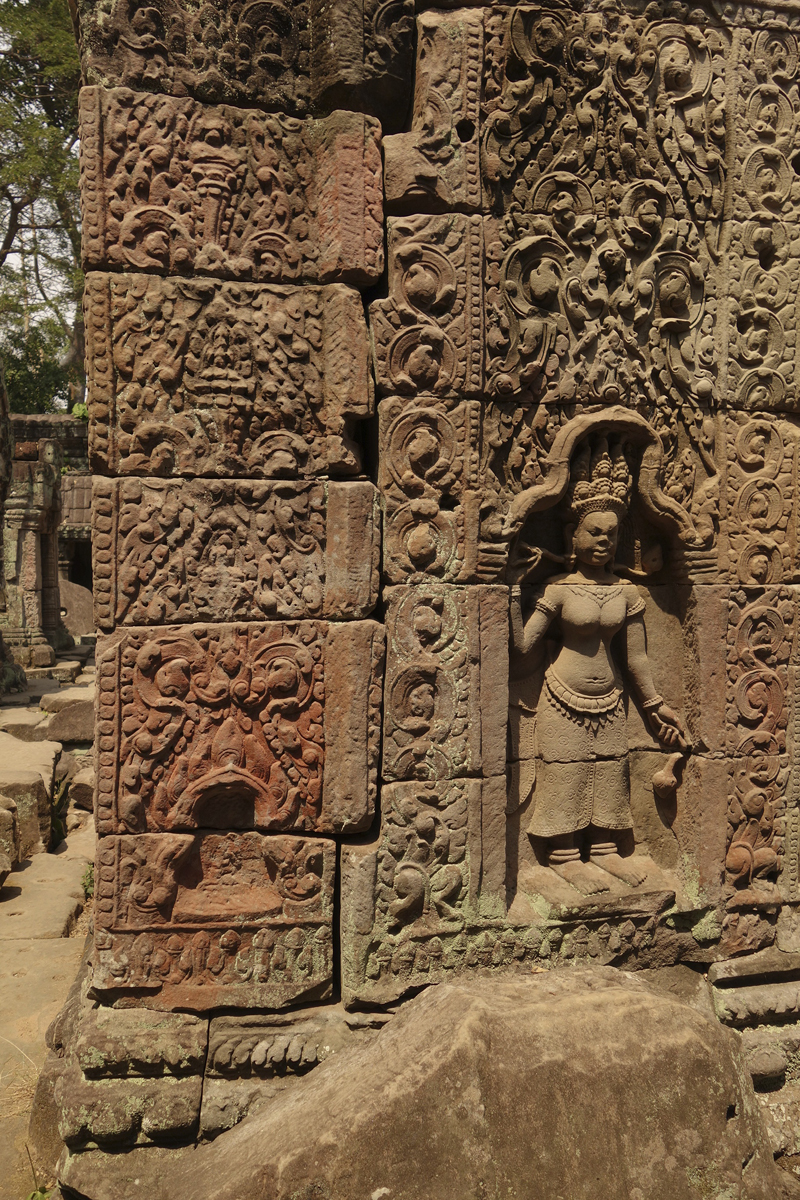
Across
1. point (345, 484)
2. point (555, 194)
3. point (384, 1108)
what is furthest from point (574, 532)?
point (384, 1108)

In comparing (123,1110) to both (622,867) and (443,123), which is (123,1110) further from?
(443,123)

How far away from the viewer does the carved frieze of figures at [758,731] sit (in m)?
3.66

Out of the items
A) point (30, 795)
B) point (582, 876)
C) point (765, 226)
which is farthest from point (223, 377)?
point (30, 795)

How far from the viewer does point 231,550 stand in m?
3.16

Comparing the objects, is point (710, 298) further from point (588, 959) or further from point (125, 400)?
point (588, 959)

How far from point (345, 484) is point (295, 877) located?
149cm

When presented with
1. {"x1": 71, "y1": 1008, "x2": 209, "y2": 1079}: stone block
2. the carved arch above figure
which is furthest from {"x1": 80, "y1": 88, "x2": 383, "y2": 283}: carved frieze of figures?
{"x1": 71, "y1": 1008, "x2": 209, "y2": 1079}: stone block

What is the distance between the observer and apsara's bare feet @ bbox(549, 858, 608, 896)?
3.53 metres

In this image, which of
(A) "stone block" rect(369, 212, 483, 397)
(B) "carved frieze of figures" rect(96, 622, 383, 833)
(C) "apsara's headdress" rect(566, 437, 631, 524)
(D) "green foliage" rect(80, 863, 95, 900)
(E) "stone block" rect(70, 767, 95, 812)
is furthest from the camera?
(E) "stone block" rect(70, 767, 95, 812)

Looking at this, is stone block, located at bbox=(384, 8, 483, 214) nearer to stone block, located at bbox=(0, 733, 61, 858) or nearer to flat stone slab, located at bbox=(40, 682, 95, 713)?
stone block, located at bbox=(0, 733, 61, 858)

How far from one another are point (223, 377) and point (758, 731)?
263 cm

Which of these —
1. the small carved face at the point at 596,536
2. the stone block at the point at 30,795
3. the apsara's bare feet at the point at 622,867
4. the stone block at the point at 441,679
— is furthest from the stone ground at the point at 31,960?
the small carved face at the point at 596,536

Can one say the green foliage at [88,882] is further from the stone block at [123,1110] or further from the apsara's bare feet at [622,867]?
the apsara's bare feet at [622,867]

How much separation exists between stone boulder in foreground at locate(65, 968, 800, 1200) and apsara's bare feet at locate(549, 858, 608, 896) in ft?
3.06
